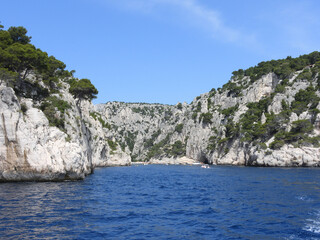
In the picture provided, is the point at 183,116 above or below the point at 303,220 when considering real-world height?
above

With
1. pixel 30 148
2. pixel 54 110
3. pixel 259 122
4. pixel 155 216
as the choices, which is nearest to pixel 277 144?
pixel 259 122

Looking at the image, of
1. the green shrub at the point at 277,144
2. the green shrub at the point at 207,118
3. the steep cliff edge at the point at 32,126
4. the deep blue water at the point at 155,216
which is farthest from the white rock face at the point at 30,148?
the green shrub at the point at 207,118

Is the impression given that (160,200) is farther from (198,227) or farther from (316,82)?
(316,82)

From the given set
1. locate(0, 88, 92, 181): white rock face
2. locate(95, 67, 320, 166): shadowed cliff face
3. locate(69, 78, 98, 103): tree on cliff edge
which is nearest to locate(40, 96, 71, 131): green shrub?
locate(0, 88, 92, 181): white rock face

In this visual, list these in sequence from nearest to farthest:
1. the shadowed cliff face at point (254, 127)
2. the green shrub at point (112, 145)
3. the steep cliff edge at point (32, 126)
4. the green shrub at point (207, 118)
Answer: the steep cliff edge at point (32, 126) < the shadowed cliff face at point (254, 127) < the green shrub at point (112, 145) < the green shrub at point (207, 118)

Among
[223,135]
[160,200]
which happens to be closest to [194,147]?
[223,135]

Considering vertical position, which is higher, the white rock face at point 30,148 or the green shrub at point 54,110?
the green shrub at point 54,110

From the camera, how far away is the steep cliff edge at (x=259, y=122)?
85.2 m

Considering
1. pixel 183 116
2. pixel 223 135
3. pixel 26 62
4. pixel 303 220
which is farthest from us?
pixel 183 116

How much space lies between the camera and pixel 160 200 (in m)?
27.5

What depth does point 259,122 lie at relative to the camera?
4070 inches

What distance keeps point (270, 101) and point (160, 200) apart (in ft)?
309

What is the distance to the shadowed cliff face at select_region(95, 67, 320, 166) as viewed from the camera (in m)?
84.7

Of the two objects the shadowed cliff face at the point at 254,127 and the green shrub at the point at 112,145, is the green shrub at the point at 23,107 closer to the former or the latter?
the shadowed cliff face at the point at 254,127
